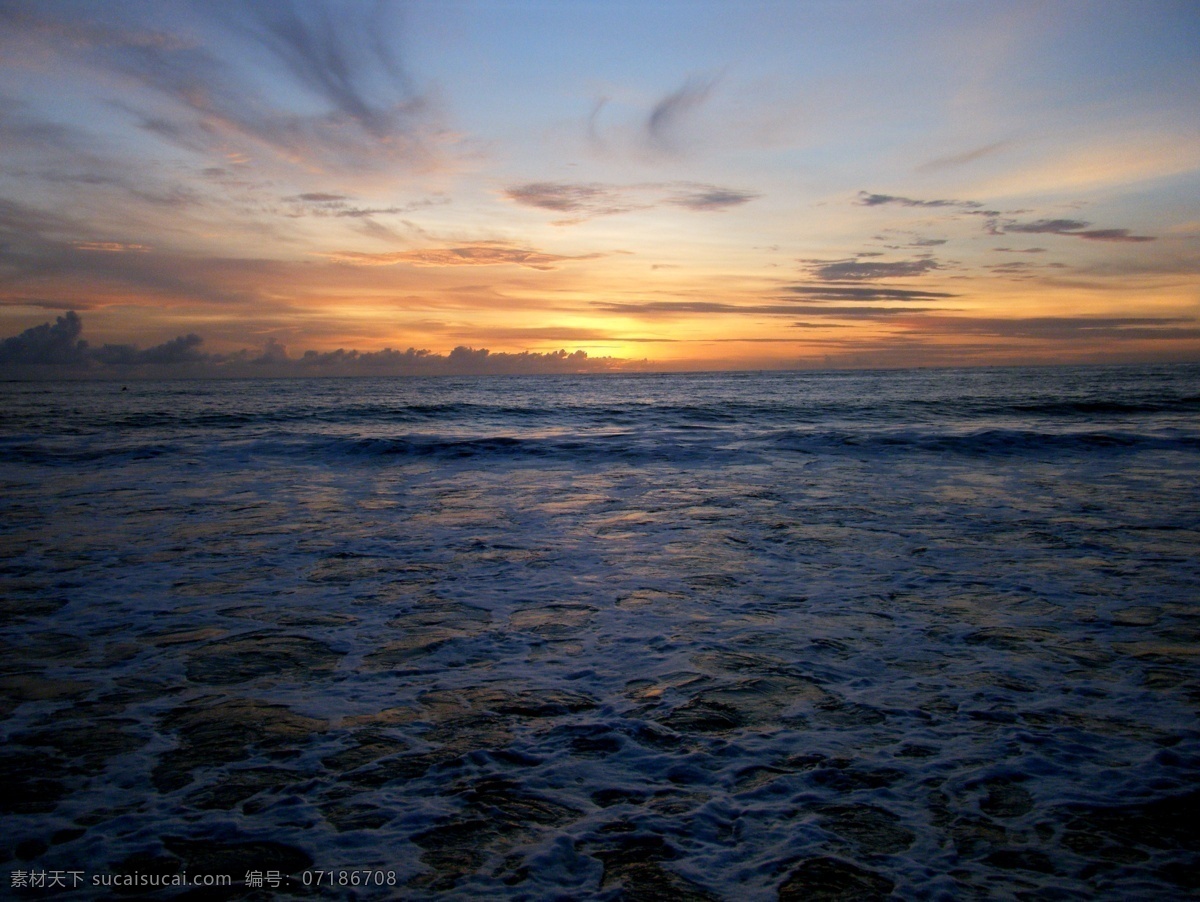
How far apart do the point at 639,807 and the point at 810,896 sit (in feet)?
2.74

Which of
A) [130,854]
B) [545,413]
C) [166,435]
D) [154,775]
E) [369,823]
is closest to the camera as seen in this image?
[130,854]

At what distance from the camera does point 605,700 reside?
13.9 feet

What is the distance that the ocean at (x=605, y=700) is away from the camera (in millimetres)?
2848

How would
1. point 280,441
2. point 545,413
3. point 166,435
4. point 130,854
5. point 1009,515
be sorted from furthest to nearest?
point 545,413 < point 166,435 < point 280,441 < point 1009,515 < point 130,854

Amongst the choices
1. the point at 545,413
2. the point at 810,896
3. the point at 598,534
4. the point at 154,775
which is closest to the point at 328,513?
the point at 598,534

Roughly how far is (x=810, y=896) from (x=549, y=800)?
1.21 meters

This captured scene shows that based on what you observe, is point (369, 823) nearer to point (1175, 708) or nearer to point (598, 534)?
point (1175, 708)

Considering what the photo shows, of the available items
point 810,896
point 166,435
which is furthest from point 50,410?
point 810,896

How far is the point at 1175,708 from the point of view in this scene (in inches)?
157

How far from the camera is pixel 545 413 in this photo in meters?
33.5

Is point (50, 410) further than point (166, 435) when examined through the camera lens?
Yes

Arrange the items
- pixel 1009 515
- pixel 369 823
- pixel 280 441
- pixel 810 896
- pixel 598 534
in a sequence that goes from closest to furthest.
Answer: pixel 810 896
pixel 369 823
pixel 598 534
pixel 1009 515
pixel 280 441

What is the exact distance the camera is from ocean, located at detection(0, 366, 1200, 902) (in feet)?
9.34

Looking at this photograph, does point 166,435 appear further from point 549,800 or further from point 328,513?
point 549,800
